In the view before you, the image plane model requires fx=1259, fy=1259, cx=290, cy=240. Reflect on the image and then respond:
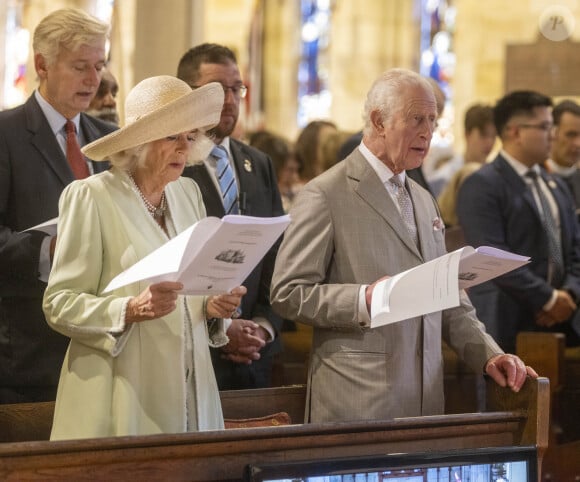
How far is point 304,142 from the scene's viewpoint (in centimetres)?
805

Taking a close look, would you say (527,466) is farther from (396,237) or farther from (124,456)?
(124,456)

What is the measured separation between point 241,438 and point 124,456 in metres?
0.34

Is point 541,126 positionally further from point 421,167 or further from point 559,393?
point 559,393

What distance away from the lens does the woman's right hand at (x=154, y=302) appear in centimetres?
330

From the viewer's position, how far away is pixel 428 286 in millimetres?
3611

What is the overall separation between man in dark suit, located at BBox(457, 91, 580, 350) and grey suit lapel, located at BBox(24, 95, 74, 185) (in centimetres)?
246

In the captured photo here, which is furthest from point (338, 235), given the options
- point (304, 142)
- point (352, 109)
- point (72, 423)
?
point (352, 109)

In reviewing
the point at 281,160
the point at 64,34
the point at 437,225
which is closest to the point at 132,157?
the point at 64,34

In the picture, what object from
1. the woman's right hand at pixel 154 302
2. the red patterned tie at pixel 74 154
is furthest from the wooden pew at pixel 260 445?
the red patterned tie at pixel 74 154

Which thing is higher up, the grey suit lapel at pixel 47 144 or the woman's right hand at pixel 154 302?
the grey suit lapel at pixel 47 144

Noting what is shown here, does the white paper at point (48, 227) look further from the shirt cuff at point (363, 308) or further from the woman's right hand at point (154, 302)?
the shirt cuff at point (363, 308)

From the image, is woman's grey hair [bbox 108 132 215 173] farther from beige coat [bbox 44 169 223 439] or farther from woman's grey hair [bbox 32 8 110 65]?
woman's grey hair [bbox 32 8 110 65]

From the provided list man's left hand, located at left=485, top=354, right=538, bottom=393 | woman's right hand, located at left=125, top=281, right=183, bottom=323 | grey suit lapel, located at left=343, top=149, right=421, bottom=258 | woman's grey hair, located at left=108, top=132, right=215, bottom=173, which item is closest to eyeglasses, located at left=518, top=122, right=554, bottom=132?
grey suit lapel, located at left=343, top=149, right=421, bottom=258

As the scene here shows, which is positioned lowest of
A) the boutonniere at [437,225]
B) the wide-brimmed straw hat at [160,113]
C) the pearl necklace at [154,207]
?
the boutonniere at [437,225]
